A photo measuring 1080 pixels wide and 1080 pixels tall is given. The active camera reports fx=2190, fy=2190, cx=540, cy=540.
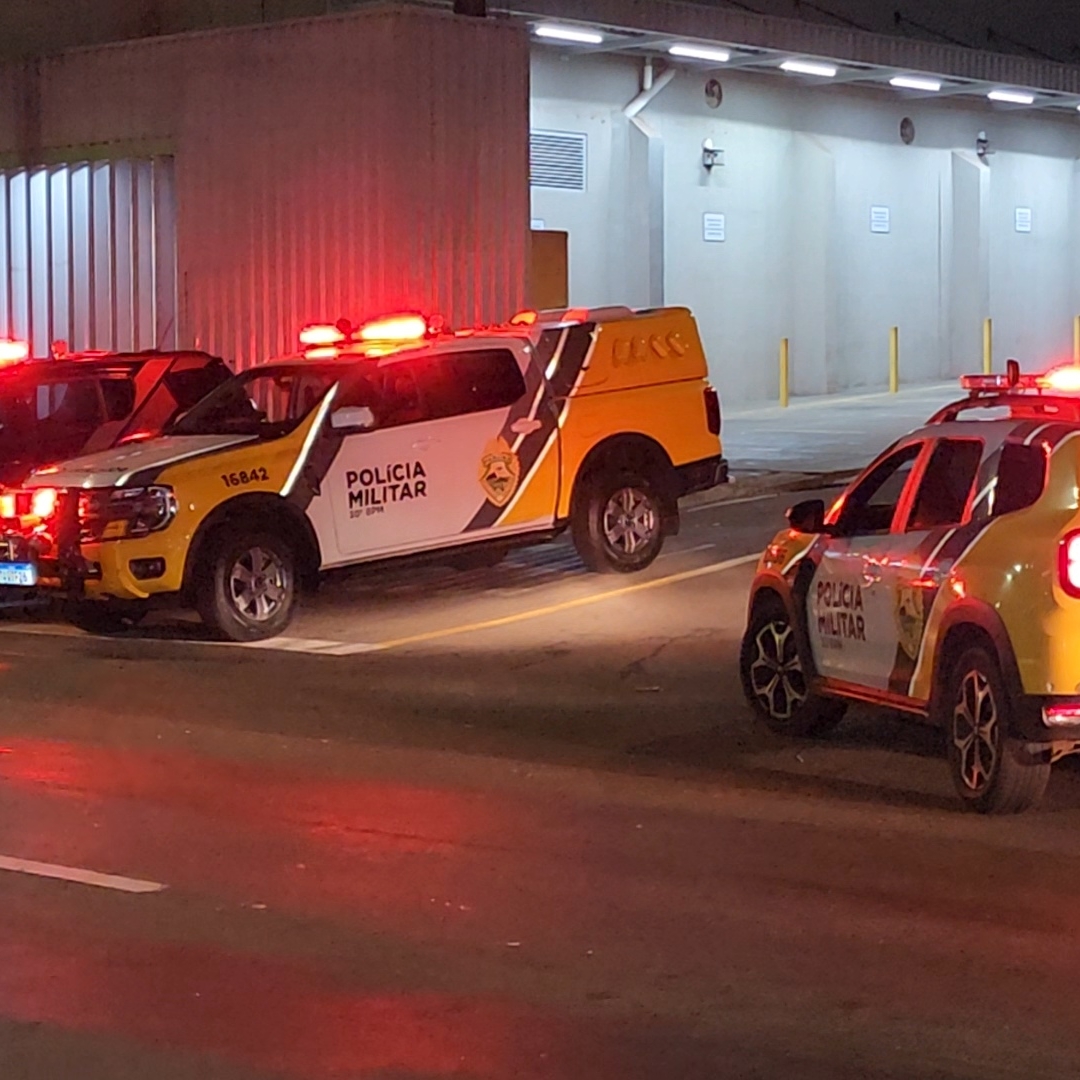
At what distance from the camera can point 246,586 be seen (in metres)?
14.5

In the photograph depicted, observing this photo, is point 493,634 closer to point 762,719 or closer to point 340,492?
point 340,492

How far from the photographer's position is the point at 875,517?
10.5 metres

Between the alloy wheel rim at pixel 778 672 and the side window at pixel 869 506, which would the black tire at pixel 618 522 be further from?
the side window at pixel 869 506

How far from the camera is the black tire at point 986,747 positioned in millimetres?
8836

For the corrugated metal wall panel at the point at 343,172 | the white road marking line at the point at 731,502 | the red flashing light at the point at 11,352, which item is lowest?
the white road marking line at the point at 731,502

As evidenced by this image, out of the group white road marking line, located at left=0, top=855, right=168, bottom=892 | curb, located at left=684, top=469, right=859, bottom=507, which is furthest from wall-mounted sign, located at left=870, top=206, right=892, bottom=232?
white road marking line, located at left=0, top=855, right=168, bottom=892

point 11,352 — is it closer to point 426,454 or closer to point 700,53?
point 426,454

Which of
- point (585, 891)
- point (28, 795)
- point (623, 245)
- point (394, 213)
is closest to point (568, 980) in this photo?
point (585, 891)

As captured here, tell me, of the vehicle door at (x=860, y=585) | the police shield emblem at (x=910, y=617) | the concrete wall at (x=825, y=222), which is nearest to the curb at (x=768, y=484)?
the concrete wall at (x=825, y=222)

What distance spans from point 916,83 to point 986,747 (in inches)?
938

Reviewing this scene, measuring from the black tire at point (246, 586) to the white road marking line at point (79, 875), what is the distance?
5.85 metres

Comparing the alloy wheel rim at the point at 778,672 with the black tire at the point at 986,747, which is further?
the alloy wheel rim at the point at 778,672

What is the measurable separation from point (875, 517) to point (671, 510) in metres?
6.38

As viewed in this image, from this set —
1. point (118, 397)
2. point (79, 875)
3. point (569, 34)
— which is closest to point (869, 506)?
point (79, 875)
